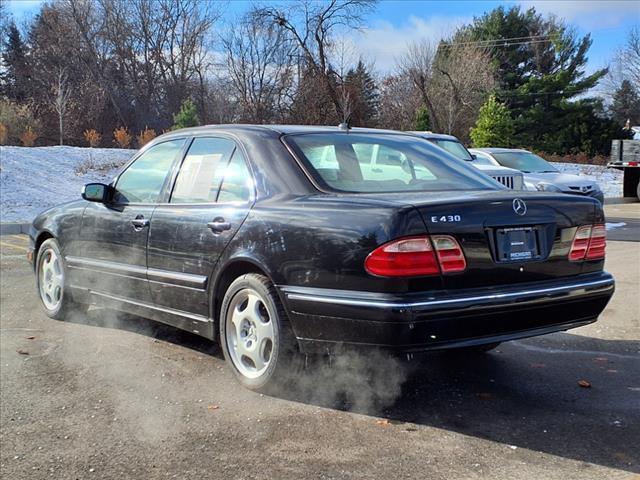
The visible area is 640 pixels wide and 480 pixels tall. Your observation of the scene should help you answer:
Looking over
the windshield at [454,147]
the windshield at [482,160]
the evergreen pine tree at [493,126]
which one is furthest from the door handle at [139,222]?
the evergreen pine tree at [493,126]

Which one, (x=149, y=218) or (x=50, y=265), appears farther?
(x=50, y=265)

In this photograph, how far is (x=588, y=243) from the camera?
12.1 feet

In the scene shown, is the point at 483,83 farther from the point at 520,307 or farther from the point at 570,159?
the point at 520,307

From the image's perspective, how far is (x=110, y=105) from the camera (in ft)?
135

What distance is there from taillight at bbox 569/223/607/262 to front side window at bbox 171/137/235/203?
2131mm

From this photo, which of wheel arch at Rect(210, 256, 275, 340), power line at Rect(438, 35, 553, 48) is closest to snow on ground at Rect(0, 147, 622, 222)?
wheel arch at Rect(210, 256, 275, 340)

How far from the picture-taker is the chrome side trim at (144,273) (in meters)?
4.06

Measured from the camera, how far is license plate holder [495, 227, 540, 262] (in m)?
3.31

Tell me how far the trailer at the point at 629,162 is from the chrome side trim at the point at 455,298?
56.5ft

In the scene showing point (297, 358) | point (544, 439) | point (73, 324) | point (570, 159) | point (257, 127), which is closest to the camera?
point (544, 439)

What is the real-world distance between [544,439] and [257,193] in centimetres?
201

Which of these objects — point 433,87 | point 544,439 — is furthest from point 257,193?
point 433,87

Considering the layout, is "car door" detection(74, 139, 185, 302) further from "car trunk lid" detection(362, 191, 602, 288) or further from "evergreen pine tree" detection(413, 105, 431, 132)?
"evergreen pine tree" detection(413, 105, 431, 132)

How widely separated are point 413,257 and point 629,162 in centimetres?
1838
